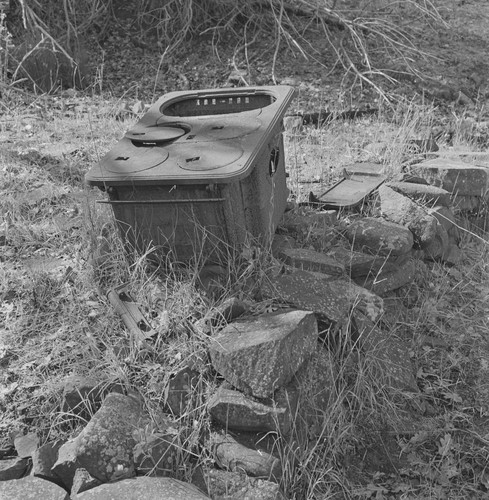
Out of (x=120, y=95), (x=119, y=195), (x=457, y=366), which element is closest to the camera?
(x=119, y=195)

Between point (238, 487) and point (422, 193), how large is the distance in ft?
9.11

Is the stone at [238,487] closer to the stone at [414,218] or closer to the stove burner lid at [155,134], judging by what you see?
the stove burner lid at [155,134]

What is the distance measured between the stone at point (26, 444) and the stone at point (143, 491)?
0.35 m

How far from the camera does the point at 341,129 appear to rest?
6.03 metres

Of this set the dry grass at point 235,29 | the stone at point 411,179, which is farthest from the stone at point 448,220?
A: the dry grass at point 235,29

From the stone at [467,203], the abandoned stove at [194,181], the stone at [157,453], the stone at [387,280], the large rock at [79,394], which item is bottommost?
the stone at [467,203]

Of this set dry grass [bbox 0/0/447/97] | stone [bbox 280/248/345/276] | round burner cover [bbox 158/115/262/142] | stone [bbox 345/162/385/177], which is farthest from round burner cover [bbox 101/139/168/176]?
dry grass [bbox 0/0/447/97]

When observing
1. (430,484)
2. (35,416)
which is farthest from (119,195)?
(430,484)

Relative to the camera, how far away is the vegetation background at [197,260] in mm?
2871

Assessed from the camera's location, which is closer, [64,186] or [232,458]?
[232,458]

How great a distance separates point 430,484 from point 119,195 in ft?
6.97

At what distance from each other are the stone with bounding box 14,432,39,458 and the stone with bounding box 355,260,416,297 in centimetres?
211

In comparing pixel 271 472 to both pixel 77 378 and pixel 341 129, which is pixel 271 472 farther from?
pixel 341 129

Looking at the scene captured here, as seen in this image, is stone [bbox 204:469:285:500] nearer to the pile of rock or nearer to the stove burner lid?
the pile of rock
